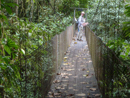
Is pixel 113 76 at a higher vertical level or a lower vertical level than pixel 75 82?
higher

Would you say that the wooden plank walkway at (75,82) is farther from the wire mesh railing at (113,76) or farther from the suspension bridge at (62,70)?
the wire mesh railing at (113,76)

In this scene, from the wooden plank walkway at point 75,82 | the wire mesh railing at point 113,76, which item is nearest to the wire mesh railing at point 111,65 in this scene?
the wire mesh railing at point 113,76

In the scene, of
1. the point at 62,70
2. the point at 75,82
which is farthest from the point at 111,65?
the point at 62,70

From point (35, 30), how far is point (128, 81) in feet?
9.79

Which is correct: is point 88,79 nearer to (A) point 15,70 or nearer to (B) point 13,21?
(B) point 13,21

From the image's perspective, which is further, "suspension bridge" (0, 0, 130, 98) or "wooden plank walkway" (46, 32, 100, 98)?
"wooden plank walkway" (46, 32, 100, 98)

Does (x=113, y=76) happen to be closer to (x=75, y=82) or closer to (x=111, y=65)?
(x=111, y=65)

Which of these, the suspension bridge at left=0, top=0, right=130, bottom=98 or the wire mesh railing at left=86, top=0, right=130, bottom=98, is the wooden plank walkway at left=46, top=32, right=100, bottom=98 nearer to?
the suspension bridge at left=0, top=0, right=130, bottom=98

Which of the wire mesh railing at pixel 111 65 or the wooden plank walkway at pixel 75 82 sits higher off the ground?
the wire mesh railing at pixel 111 65

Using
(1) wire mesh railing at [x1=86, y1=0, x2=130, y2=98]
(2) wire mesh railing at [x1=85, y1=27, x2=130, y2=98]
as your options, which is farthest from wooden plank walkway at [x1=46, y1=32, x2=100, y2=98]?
(2) wire mesh railing at [x1=85, y1=27, x2=130, y2=98]

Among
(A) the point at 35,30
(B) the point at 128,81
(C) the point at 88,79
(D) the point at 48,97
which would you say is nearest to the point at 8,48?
(B) the point at 128,81

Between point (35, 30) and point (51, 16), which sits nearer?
point (35, 30)

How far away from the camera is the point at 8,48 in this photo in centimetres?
224

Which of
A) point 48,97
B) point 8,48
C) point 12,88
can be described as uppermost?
point 8,48
